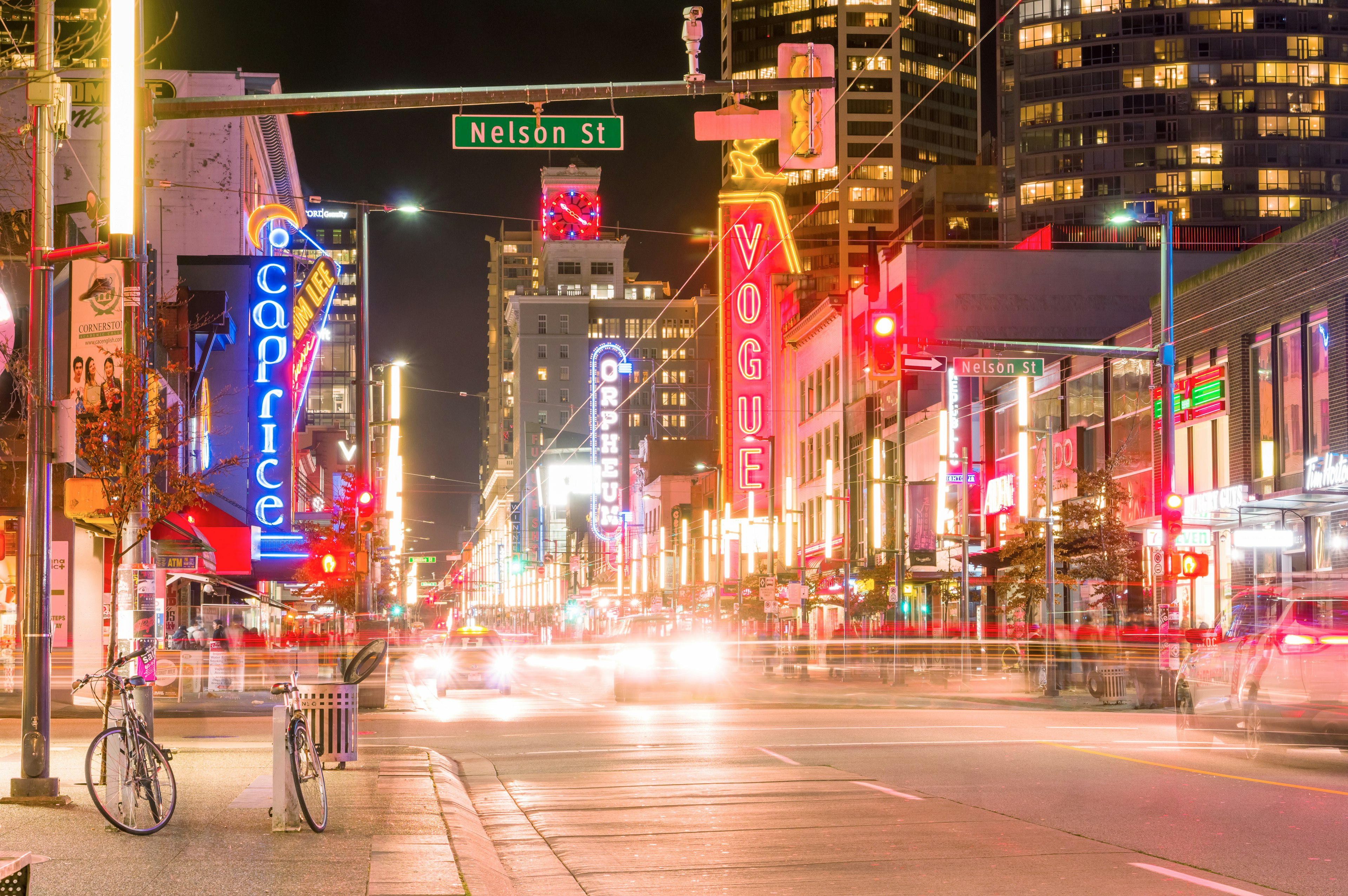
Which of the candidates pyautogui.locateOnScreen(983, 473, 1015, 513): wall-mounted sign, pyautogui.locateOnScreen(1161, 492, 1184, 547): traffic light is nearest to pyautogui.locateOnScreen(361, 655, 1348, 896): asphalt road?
pyautogui.locateOnScreen(1161, 492, 1184, 547): traffic light

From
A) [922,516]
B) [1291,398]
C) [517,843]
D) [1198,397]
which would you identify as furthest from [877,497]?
[517,843]

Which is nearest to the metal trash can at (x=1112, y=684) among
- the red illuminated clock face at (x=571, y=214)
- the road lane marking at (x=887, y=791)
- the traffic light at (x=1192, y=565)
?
the traffic light at (x=1192, y=565)

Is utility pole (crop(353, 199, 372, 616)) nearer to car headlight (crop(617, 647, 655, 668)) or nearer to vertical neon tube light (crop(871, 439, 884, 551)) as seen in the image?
car headlight (crop(617, 647, 655, 668))

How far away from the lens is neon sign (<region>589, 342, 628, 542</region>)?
137 meters

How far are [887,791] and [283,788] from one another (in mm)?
6313

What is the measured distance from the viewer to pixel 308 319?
164 ft

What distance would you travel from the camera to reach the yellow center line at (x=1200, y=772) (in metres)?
14.6

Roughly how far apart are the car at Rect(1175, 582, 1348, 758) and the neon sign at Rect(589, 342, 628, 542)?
387 feet

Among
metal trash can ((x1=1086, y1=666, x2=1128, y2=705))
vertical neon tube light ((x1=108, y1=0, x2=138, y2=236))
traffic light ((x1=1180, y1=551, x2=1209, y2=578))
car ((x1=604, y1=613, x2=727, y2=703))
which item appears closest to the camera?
vertical neon tube light ((x1=108, y1=0, x2=138, y2=236))

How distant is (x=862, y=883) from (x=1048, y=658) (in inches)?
1018

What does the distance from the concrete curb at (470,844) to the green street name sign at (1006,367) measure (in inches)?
663

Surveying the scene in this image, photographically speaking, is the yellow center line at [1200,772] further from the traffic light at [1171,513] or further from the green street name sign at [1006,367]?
the traffic light at [1171,513]

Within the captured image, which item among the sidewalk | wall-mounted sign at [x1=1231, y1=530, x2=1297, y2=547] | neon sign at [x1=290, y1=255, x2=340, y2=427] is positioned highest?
neon sign at [x1=290, y1=255, x2=340, y2=427]

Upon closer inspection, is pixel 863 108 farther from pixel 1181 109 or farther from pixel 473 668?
pixel 473 668
